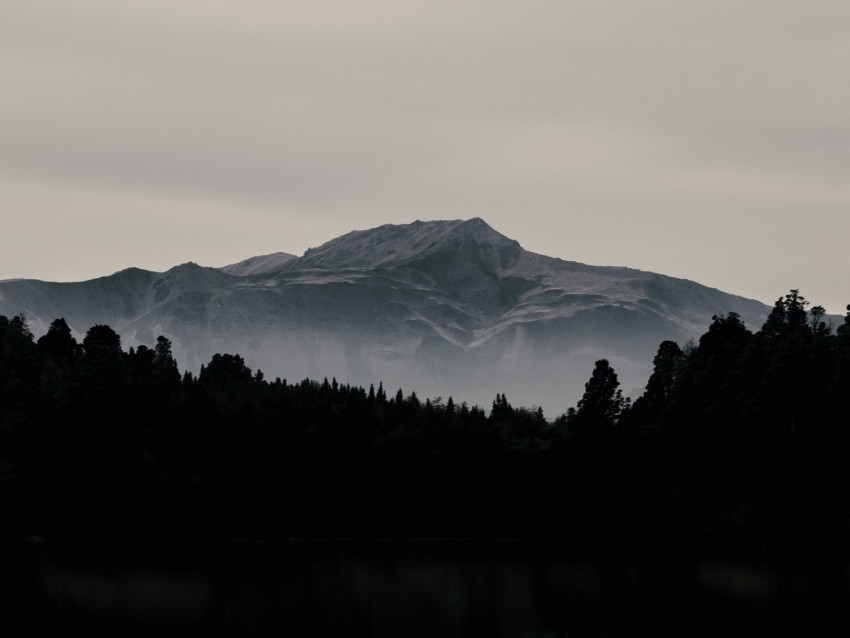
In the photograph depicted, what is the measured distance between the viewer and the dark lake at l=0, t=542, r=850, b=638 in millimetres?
111000

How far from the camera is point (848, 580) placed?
142875mm

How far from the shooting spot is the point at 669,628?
359 ft

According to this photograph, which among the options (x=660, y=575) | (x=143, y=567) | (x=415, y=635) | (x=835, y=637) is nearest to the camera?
(x=835, y=637)

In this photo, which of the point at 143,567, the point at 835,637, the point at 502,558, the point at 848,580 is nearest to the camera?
the point at 835,637

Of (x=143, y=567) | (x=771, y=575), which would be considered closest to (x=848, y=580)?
(x=771, y=575)

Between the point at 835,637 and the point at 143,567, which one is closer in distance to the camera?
the point at 835,637

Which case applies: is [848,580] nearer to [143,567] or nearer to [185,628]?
[185,628]

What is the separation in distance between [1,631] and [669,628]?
48.8 meters

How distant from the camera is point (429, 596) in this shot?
5330 inches

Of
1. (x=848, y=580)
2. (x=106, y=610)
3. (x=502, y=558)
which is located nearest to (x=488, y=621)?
(x=106, y=610)

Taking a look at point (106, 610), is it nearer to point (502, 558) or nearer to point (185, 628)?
point (185, 628)

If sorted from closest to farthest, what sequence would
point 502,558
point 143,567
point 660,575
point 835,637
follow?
point 835,637 < point 660,575 < point 143,567 < point 502,558

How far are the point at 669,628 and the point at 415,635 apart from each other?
744 inches

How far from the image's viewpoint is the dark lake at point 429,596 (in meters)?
111
